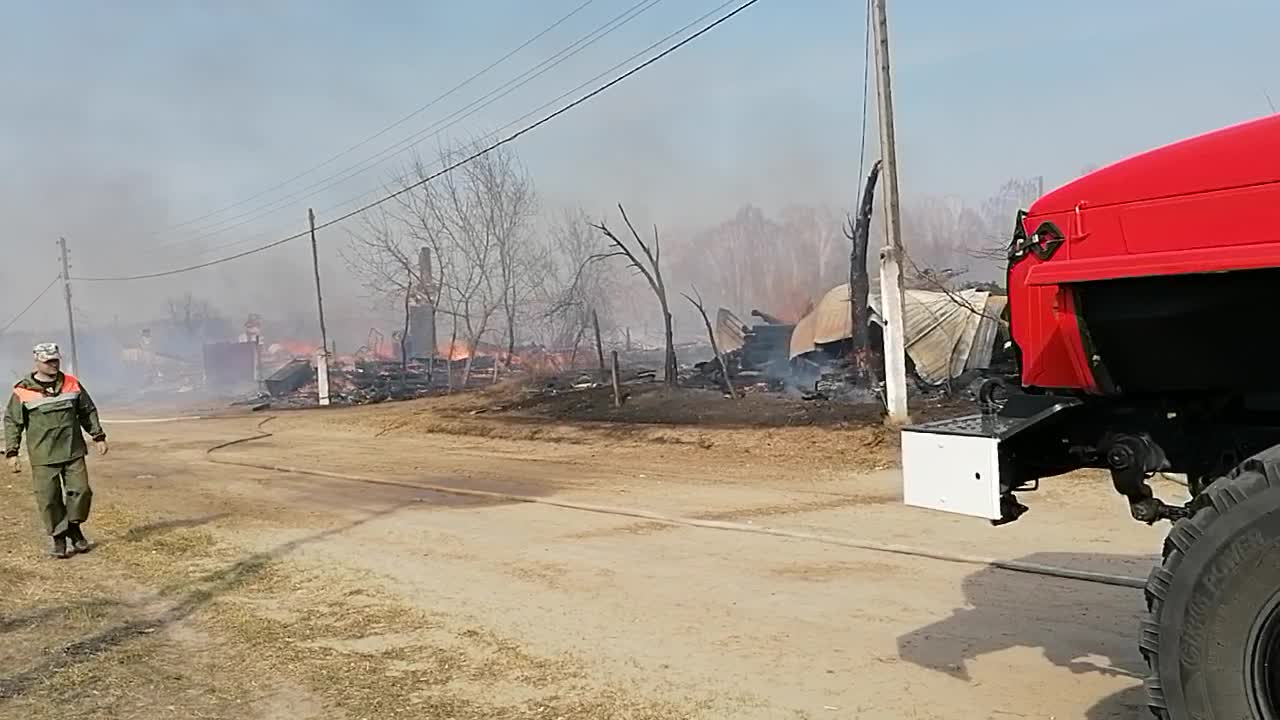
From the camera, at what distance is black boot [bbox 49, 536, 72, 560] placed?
27.8 feet

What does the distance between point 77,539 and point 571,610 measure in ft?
16.7

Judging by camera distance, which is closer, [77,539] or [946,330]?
[77,539]

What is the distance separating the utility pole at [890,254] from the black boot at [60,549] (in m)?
10.0

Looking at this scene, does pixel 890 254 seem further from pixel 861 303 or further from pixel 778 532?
pixel 778 532

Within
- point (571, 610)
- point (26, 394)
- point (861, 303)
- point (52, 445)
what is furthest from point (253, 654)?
point (861, 303)

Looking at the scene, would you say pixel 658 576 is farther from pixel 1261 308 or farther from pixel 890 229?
pixel 890 229

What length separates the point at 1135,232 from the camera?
331 cm

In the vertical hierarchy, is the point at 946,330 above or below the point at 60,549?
above

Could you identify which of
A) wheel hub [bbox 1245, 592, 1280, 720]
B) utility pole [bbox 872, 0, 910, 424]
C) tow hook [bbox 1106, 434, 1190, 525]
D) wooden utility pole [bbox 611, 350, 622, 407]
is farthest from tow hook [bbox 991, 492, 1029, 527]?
wooden utility pole [bbox 611, 350, 622, 407]

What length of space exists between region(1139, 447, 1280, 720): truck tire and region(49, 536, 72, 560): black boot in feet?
27.0

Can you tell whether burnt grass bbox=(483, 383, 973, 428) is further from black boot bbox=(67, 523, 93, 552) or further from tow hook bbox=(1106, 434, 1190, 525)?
tow hook bbox=(1106, 434, 1190, 525)

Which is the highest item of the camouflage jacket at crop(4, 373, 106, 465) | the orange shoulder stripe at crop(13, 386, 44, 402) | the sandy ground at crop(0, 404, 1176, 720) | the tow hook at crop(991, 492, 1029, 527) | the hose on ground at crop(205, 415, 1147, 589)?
the orange shoulder stripe at crop(13, 386, 44, 402)

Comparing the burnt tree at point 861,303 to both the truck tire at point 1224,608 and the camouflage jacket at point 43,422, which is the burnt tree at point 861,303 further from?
the truck tire at point 1224,608

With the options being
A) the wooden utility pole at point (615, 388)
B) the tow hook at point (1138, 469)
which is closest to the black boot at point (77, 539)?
the tow hook at point (1138, 469)
